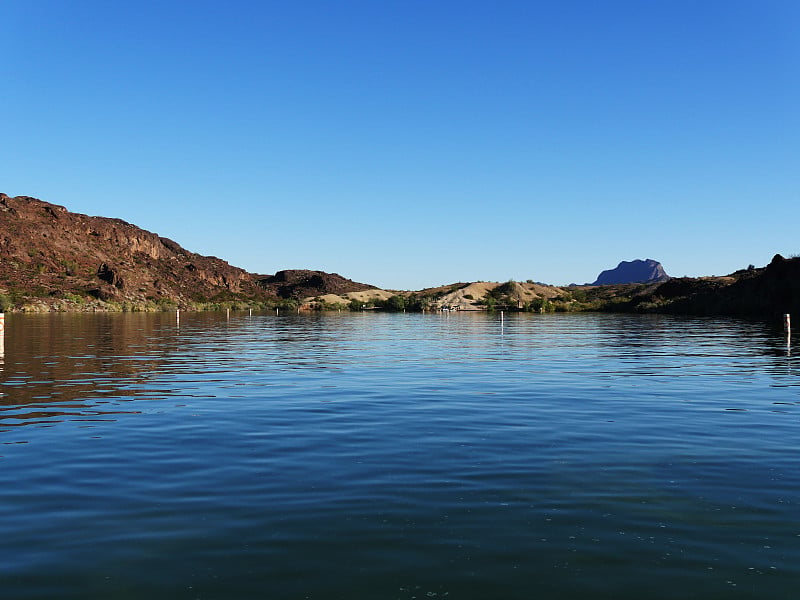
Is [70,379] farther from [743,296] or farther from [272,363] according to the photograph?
[743,296]

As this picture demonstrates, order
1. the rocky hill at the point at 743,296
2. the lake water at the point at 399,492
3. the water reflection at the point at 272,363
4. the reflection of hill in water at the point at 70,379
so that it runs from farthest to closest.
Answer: the rocky hill at the point at 743,296, the water reflection at the point at 272,363, the reflection of hill in water at the point at 70,379, the lake water at the point at 399,492

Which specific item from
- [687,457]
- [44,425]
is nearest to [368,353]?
[44,425]

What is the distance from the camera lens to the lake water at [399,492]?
7484 millimetres

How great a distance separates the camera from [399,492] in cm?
1096

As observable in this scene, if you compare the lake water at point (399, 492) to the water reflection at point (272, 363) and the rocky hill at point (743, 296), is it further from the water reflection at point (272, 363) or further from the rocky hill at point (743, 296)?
the rocky hill at point (743, 296)

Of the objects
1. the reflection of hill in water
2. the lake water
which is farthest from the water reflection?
the lake water

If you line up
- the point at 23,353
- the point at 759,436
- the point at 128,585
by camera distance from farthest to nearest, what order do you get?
the point at 23,353 → the point at 759,436 → the point at 128,585

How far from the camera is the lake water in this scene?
748 cm

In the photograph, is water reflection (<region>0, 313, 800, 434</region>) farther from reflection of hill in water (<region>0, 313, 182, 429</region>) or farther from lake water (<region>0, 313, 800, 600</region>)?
lake water (<region>0, 313, 800, 600</region>)

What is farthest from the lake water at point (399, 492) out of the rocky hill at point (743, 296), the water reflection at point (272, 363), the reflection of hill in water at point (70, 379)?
the rocky hill at point (743, 296)

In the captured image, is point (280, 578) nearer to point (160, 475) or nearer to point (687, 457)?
point (160, 475)

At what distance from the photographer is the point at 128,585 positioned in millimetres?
7320

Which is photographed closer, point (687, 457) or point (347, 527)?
point (347, 527)

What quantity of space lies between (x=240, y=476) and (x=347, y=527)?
11.9ft
